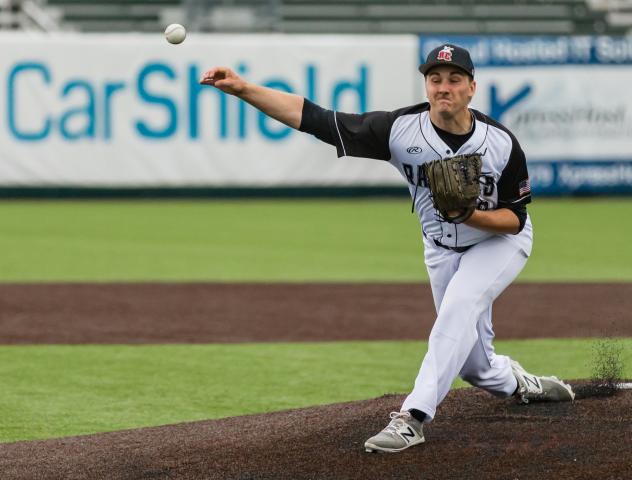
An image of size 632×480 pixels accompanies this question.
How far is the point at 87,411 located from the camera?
643 centimetres

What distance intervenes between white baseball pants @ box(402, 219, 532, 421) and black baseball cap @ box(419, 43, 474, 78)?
78 centimetres

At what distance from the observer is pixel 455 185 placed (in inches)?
192

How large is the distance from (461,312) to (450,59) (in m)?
1.03

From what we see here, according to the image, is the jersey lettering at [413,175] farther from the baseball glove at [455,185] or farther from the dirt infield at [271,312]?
the dirt infield at [271,312]

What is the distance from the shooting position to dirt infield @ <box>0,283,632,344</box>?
8.84 metres

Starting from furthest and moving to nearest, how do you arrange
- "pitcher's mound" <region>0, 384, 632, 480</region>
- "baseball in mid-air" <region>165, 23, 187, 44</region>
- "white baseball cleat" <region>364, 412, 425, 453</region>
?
"baseball in mid-air" <region>165, 23, 187, 44</region>, "white baseball cleat" <region>364, 412, 425, 453</region>, "pitcher's mound" <region>0, 384, 632, 480</region>

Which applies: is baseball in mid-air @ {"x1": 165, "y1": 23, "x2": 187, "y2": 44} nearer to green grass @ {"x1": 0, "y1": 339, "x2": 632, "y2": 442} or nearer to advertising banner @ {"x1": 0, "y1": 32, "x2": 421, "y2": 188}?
green grass @ {"x1": 0, "y1": 339, "x2": 632, "y2": 442}

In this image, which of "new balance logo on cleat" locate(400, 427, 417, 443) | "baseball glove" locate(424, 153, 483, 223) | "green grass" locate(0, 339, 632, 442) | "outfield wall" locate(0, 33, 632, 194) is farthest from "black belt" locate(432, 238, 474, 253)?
"outfield wall" locate(0, 33, 632, 194)

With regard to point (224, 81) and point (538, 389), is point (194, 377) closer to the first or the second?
point (538, 389)

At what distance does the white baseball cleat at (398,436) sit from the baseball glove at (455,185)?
823mm

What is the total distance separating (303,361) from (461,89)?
3182 millimetres

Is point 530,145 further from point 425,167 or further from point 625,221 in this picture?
point 425,167

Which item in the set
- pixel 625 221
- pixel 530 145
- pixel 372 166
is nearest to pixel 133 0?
pixel 372 166

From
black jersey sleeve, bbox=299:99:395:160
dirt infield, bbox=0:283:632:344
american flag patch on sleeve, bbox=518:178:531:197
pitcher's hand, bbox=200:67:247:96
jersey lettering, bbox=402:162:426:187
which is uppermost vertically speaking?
pitcher's hand, bbox=200:67:247:96
